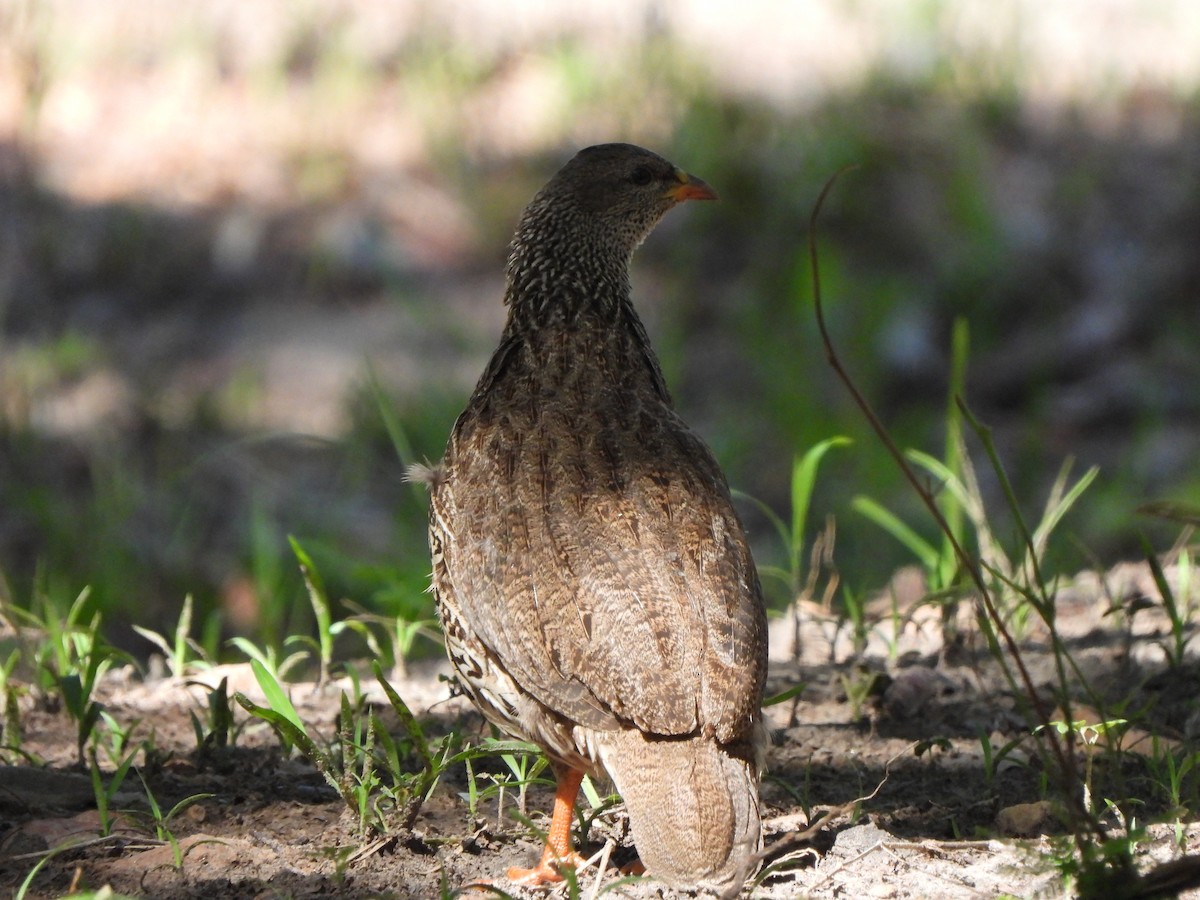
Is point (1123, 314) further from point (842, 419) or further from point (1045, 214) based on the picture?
point (842, 419)

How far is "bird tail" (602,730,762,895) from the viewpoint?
289cm

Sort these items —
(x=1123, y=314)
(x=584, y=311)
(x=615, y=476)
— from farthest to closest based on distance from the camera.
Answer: (x=1123, y=314) < (x=584, y=311) < (x=615, y=476)

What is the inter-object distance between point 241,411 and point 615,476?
5.11 metres

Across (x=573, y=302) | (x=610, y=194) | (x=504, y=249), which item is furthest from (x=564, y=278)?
(x=504, y=249)

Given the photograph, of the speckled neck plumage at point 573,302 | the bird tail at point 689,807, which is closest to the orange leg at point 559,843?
the bird tail at point 689,807

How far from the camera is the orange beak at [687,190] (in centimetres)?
473

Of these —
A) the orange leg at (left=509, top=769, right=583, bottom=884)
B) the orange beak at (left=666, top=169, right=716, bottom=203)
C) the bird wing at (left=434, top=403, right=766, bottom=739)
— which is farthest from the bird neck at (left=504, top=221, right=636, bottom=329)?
the orange leg at (left=509, top=769, right=583, bottom=884)

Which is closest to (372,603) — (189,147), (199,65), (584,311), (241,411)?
(241,411)

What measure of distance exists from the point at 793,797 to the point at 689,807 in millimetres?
806

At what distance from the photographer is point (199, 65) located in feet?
34.7

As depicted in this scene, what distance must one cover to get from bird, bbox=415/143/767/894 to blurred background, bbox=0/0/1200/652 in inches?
113

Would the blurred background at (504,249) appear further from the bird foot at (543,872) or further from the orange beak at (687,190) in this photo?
the bird foot at (543,872)

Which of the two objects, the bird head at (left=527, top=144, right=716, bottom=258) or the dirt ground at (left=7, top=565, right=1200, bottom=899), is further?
the bird head at (left=527, top=144, right=716, bottom=258)

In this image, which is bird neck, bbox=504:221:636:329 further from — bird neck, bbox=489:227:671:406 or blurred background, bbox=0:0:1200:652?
blurred background, bbox=0:0:1200:652
